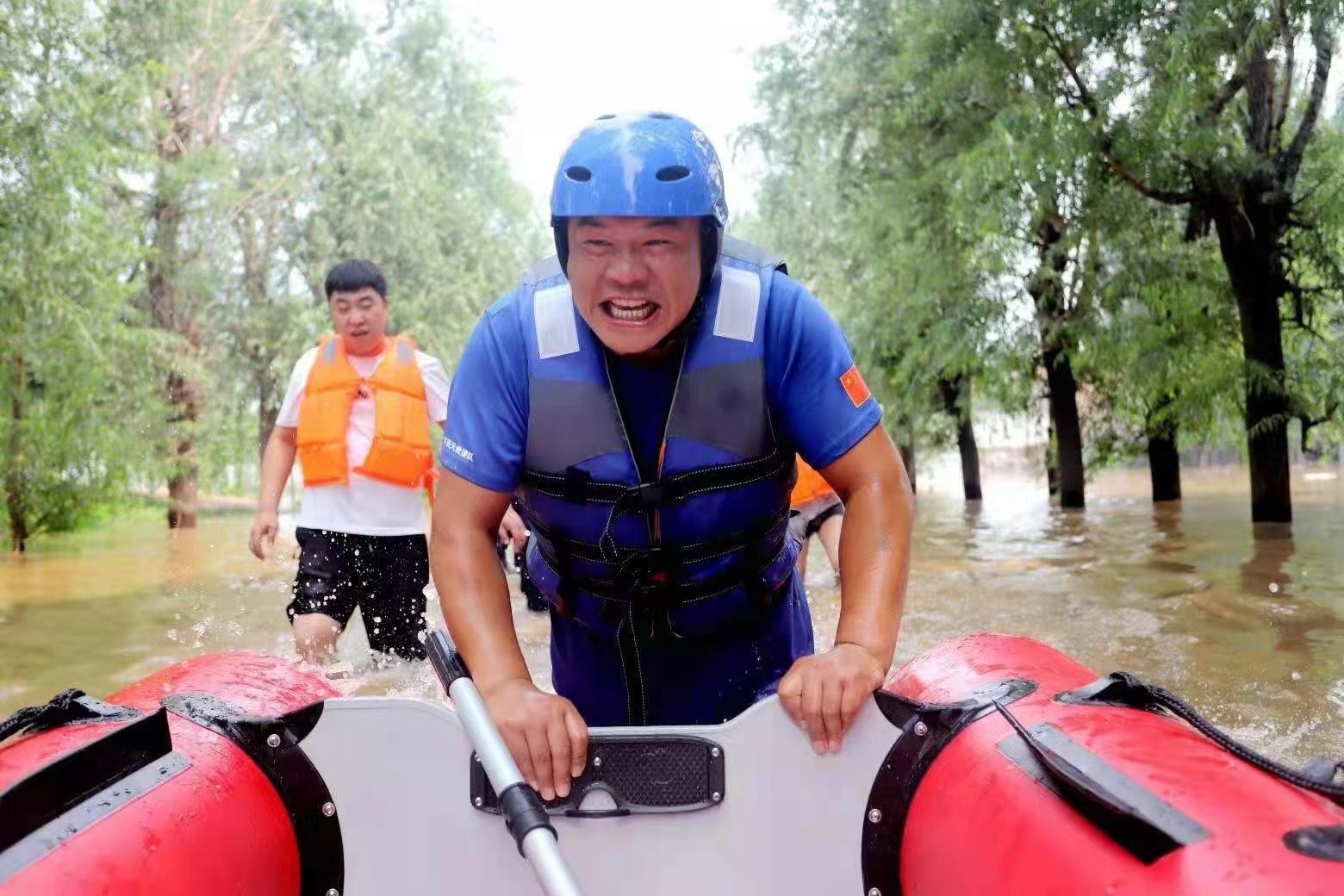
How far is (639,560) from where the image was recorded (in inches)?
98.6

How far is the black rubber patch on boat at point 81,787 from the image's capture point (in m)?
1.61

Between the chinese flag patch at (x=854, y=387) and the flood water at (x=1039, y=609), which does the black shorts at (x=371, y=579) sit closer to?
the flood water at (x=1039, y=609)

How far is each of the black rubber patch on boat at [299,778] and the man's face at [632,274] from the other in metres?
0.89

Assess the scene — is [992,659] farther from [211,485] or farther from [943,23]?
[211,485]

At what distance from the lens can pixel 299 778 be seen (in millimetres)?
2125

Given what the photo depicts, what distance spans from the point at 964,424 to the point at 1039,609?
13822 millimetres

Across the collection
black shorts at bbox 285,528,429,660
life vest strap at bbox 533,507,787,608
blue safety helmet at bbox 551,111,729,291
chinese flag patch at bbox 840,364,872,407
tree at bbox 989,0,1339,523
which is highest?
tree at bbox 989,0,1339,523

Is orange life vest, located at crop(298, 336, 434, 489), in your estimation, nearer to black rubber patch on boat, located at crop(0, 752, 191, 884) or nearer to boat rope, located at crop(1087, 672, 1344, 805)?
black rubber patch on boat, located at crop(0, 752, 191, 884)

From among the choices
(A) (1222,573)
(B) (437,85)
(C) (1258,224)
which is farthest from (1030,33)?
(B) (437,85)

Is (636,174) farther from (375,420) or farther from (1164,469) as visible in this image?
(1164,469)

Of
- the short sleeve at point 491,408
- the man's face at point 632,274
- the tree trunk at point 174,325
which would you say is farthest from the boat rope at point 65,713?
the tree trunk at point 174,325

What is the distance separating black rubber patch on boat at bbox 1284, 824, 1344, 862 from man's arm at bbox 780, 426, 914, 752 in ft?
2.58

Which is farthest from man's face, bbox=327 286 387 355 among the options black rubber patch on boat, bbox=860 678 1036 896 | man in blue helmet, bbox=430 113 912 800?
black rubber patch on boat, bbox=860 678 1036 896

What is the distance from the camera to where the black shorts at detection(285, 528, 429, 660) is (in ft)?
17.6
